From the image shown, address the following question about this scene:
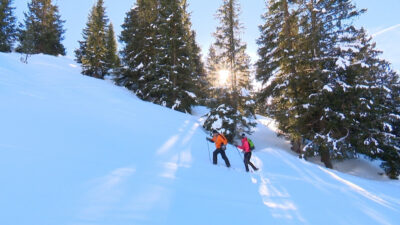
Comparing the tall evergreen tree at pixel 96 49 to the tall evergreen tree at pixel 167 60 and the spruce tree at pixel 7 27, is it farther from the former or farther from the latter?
the spruce tree at pixel 7 27

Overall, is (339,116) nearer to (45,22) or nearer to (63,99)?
(63,99)

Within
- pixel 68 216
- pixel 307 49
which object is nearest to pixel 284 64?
pixel 307 49

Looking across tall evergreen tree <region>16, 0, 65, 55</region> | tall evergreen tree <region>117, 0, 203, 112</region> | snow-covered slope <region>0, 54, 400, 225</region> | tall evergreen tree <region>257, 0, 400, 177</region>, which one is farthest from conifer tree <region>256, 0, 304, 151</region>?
tall evergreen tree <region>16, 0, 65, 55</region>

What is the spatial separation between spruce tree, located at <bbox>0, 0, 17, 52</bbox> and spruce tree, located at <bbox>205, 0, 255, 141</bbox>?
31211 millimetres

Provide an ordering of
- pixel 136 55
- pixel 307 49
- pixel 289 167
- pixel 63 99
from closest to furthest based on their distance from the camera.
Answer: pixel 289 167 < pixel 63 99 < pixel 307 49 < pixel 136 55

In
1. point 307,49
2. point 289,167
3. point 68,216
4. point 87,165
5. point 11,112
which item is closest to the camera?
point 68,216

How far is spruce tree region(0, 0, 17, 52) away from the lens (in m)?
28.6

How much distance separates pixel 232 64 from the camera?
1655cm

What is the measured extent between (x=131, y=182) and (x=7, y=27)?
40188mm

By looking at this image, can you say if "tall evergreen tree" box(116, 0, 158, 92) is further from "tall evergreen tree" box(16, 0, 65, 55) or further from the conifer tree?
"tall evergreen tree" box(16, 0, 65, 55)

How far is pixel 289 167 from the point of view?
1000 centimetres

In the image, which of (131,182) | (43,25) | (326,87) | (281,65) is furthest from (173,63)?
(43,25)

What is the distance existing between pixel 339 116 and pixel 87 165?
13011 millimetres

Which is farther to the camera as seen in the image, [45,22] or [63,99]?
[45,22]
